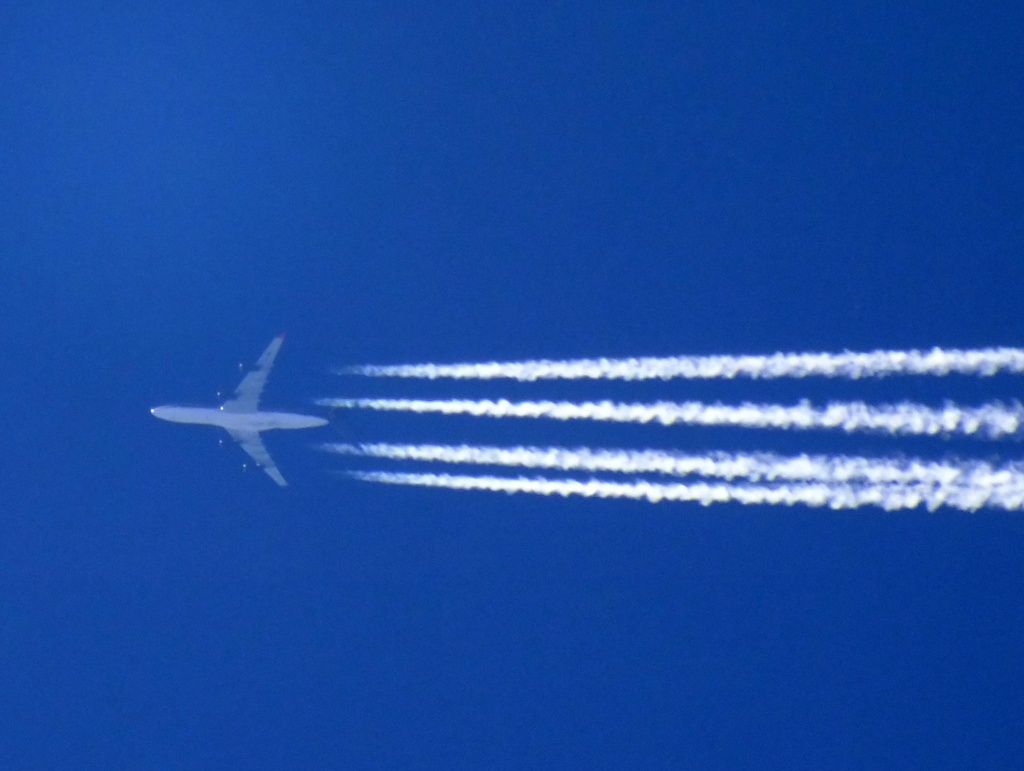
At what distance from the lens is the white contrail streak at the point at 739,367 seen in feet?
56.2

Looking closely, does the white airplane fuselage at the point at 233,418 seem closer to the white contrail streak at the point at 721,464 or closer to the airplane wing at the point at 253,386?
the airplane wing at the point at 253,386

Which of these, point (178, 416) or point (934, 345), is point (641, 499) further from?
point (178, 416)

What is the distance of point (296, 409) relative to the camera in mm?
21422

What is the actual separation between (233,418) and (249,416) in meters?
0.47

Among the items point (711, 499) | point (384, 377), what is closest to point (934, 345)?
point (711, 499)

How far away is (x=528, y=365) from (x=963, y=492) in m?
8.20

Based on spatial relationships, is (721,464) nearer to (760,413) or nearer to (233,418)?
(760,413)

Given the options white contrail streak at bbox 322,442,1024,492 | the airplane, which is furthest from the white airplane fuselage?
white contrail streak at bbox 322,442,1024,492

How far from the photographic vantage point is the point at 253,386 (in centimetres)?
2166

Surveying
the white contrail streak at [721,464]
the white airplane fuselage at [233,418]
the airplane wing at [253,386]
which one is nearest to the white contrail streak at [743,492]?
the white contrail streak at [721,464]

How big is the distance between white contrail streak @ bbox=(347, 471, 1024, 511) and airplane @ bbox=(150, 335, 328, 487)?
6.02 feet

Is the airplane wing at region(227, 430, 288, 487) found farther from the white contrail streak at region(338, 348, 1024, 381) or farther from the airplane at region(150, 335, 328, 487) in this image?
the white contrail streak at region(338, 348, 1024, 381)

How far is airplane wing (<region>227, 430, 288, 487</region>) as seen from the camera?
72.1 feet

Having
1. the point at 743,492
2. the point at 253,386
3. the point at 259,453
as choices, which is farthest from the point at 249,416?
the point at 743,492
